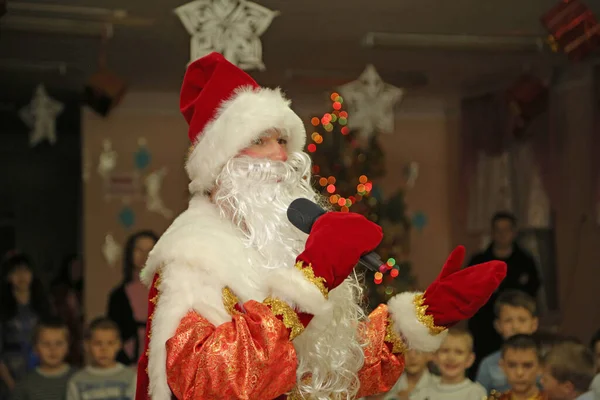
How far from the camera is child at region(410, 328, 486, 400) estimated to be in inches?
124

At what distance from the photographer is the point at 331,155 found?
454cm

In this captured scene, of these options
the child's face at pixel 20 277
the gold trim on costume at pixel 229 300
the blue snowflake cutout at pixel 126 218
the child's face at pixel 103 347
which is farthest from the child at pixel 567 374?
the blue snowflake cutout at pixel 126 218

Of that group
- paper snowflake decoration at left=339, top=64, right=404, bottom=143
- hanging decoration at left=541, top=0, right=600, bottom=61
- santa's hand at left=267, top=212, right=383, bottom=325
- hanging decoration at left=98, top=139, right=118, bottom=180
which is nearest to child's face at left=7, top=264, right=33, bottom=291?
hanging decoration at left=98, top=139, right=118, bottom=180

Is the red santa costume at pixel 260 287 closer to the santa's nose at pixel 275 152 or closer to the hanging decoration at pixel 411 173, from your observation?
the santa's nose at pixel 275 152

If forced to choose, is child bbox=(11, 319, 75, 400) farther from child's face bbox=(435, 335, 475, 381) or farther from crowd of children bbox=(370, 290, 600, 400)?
child's face bbox=(435, 335, 475, 381)

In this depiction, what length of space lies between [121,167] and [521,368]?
10.6 ft

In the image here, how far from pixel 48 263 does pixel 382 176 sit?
2.70 m

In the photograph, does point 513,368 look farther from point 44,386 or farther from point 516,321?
point 44,386

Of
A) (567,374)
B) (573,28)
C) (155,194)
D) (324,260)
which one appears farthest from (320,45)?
(324,260)

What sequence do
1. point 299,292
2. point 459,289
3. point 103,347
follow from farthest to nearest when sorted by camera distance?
point 103,347
point 459,289
point 299,292

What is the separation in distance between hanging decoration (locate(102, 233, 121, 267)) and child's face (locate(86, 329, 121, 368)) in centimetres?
181

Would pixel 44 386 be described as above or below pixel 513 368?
below

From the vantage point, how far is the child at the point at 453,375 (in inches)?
124

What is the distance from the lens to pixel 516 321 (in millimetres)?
3477
